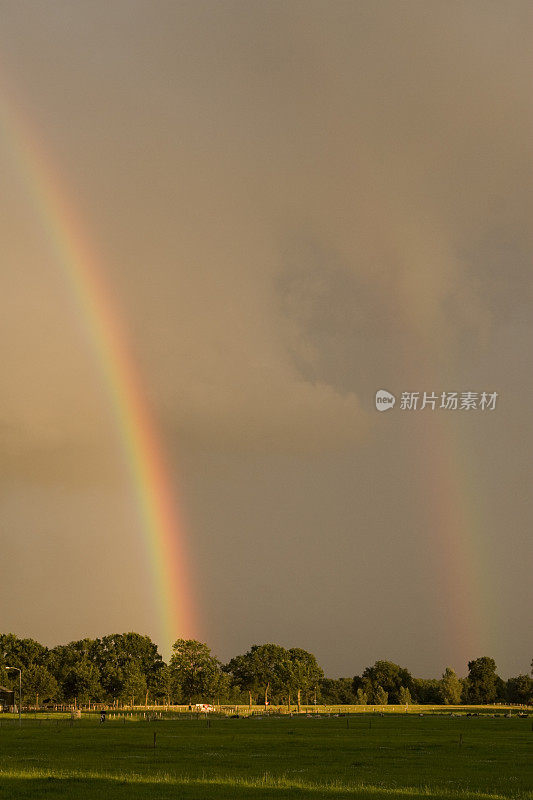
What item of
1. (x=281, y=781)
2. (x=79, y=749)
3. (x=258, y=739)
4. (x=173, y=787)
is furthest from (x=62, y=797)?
(x=258, y=739)

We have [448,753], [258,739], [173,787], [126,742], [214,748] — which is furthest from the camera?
[258,739]

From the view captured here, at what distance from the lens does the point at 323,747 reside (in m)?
69.0

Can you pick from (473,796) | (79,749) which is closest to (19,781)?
(473,796)

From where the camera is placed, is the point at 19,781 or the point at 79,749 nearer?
the point at 19,781

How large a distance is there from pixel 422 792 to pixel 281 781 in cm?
761

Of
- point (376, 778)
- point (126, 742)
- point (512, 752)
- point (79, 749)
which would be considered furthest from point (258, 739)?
point (376, 778)

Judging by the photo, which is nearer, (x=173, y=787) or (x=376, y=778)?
(x=173, y=787)

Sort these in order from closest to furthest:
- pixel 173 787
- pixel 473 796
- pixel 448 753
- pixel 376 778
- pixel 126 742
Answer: pixel 473 796 → pixel 173 787 → pixel 376 778 → pixel 448 753 → pixel 126 742

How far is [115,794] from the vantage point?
36.6 m

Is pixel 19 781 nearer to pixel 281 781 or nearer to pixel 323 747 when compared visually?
pixel 281 781

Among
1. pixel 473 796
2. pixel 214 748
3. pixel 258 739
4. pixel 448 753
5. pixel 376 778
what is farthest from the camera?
pixel 258 739

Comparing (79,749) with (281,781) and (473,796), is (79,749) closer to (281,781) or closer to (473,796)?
(281,781)

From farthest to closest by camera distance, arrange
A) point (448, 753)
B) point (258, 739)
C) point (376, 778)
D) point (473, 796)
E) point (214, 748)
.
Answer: point (258, 739) < point (214, 748) < point (448, 753) < point (376, 778) < point (473, 796)

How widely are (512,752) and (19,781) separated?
38.6m
